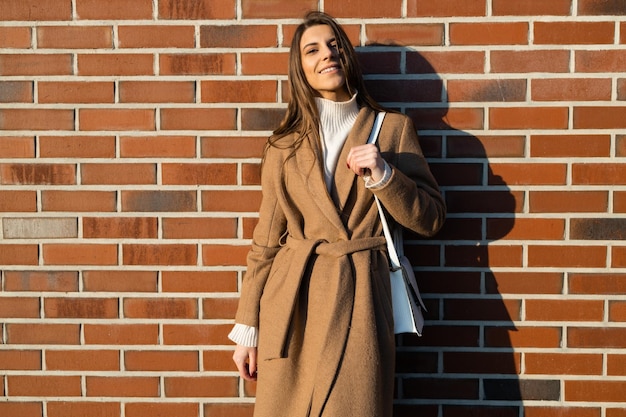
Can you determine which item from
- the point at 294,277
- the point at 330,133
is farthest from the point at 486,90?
the point at 294,277

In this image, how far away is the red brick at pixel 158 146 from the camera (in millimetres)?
2908

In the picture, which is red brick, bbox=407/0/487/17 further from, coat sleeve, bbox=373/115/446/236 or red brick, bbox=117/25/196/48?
red brick, bbox=117/25/196/48

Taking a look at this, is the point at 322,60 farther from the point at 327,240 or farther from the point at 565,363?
the point at 565,363

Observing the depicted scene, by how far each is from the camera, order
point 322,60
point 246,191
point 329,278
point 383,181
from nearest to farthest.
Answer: point 383,181
point 329,278
point 322,60
point 246,191

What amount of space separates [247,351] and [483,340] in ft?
3.19

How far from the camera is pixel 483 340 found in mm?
2914

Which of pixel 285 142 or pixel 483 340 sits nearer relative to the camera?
pixel 285 142

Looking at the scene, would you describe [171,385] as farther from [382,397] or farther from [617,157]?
[617,157]

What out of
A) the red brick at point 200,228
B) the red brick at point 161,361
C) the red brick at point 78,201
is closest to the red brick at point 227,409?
the red brick at point 161,361

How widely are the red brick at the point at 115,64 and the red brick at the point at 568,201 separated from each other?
5.39 ft

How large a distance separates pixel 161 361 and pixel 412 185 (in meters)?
1.33

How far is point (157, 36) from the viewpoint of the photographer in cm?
288

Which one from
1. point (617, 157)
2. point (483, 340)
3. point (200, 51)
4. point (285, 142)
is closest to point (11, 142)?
point (200, 51)

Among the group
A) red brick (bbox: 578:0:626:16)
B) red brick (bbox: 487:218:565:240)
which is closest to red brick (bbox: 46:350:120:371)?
red brick (bbox: 487:218:565:240)
